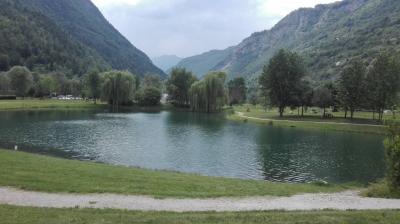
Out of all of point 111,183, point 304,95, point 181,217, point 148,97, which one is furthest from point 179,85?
point 181,217

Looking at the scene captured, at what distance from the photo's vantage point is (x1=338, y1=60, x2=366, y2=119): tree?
103 meters

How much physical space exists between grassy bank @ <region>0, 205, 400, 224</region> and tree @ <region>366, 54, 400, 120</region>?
85.7 metres

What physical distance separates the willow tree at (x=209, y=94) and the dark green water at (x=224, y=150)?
66.0 metres

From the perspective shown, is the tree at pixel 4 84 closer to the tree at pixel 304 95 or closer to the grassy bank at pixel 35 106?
the grassy bank at pixel 35 106

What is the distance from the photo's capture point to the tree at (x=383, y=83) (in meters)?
96.6

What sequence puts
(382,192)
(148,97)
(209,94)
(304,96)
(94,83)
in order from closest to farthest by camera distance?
(382,192), (304,96), (209,94), (94,83), (148,97)

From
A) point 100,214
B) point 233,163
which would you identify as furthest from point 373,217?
point 233,163

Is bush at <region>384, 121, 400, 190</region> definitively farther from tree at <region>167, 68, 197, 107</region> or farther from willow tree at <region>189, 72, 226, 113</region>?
tree at <region>167, 68, 197, 107</region>

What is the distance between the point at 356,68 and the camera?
10506cm

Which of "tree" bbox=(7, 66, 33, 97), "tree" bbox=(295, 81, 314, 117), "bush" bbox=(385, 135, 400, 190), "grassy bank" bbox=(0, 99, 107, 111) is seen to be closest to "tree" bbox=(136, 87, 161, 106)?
"grassy bank" bbox=(0, 99, 107, 111)

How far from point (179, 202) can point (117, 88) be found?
140484 millimetres

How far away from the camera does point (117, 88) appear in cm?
15800

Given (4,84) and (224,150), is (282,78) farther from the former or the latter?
(4,84)

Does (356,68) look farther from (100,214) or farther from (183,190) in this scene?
(100,214)
